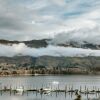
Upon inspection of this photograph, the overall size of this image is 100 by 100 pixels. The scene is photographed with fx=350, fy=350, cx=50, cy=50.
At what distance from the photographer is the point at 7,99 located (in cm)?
16138

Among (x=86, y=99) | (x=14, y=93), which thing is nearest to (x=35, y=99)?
(x=86, y=99)

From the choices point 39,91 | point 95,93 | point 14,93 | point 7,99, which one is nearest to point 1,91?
point 14,93

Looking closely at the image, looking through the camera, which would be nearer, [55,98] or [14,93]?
[55,98]

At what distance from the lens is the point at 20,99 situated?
6314 inches

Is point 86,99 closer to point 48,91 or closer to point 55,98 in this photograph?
point 55,98

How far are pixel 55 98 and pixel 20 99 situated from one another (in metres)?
17.4

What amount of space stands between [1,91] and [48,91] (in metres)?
26.1

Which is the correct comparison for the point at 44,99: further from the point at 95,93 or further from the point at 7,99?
the point at 95,93

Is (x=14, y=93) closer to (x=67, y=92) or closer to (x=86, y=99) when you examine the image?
Answer: (x=67, y=92)

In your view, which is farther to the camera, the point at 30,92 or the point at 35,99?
the point at 30,92

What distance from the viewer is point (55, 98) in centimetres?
16675

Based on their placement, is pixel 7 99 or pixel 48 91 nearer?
pixel 7 99

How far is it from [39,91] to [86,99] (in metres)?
40.9

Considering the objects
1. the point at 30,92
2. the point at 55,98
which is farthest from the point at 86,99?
the point at 30,92
